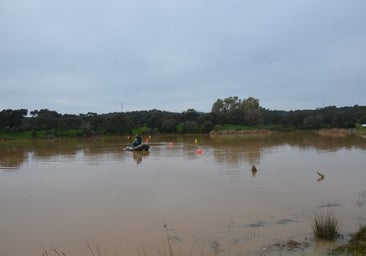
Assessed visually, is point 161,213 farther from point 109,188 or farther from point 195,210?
point 109,188

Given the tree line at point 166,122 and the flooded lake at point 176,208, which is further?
the tree line at point 166,122

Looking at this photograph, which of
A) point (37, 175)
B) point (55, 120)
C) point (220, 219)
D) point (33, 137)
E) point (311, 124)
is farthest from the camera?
point (311, 124)

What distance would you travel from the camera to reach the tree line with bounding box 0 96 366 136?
275 ft

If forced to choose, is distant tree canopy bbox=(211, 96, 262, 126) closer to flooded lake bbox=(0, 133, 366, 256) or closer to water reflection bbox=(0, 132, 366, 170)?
water reflection bbox=(0, 132, 366, 170)

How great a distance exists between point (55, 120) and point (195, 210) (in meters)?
77.3

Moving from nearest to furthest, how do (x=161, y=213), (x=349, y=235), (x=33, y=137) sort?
(x=349, y=235) < (x=161, y=213) < (x=33, y=137)

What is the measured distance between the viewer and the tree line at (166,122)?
83.8 m

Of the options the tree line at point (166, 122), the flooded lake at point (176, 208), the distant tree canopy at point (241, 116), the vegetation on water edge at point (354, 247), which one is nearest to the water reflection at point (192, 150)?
the flooded lake at point (176, 208)

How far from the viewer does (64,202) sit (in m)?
15.4

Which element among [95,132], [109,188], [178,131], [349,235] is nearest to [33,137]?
[95,132]

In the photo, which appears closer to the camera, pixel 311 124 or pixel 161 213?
pixel 161 213

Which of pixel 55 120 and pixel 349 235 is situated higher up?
pixel 55 120

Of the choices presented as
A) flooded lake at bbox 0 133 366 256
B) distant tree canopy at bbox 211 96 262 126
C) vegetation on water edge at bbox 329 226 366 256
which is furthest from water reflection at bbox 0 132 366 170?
distant tree canopy at bbox 211 96 262 126

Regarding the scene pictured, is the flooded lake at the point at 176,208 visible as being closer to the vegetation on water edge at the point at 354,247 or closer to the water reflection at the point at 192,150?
the vegetation on water edge at the point at 354,247
